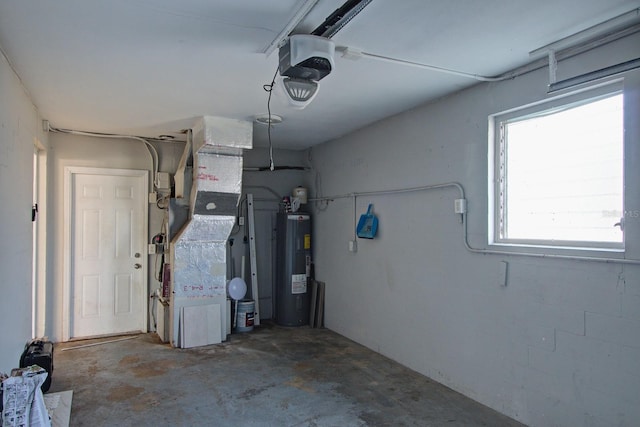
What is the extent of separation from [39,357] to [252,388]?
1722 millimetres

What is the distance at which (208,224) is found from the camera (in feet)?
15.4

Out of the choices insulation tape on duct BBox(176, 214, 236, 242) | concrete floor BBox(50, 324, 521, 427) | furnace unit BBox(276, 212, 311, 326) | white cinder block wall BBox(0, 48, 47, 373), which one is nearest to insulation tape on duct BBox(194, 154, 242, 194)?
insulation tape on duct BBox(176, 214, 236, 242)

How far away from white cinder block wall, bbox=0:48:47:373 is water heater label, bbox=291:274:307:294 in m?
2.93

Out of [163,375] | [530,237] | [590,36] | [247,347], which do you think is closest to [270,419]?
[163,375]

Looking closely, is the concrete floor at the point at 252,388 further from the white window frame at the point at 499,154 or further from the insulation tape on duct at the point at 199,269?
the white window frame at the point at 499,154

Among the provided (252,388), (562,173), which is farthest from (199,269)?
(562,173)

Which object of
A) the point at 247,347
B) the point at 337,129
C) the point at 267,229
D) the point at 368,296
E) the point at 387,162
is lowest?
the point at 247,347

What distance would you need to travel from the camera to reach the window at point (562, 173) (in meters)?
2.40

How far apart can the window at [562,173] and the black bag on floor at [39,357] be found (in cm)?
369

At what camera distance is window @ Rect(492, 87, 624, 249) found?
7.88 feet

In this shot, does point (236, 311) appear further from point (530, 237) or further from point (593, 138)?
point (593, 138)

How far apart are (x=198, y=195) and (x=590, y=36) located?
3.59 metres

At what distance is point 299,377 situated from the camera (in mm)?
3693

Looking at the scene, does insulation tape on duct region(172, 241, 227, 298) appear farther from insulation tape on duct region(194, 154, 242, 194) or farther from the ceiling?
the ceiling
